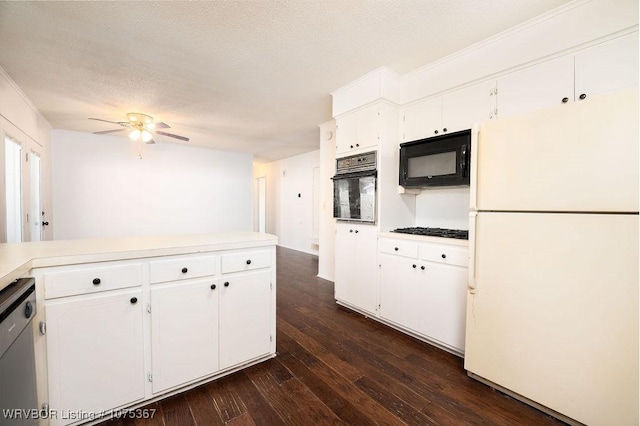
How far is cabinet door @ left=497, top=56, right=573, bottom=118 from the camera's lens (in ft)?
6.17

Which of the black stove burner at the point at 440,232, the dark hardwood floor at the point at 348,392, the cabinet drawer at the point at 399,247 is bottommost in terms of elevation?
the dark hardwood floor at the point at 348,392

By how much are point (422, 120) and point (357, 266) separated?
1720 mm

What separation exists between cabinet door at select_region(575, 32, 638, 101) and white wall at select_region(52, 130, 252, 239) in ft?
20.9

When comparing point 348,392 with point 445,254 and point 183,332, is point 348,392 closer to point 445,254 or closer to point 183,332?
point 183,332

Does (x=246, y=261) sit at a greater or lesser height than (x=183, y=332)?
greater

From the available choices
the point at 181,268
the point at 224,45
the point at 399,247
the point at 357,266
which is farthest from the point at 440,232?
the point at 224,45

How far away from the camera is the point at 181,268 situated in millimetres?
1613

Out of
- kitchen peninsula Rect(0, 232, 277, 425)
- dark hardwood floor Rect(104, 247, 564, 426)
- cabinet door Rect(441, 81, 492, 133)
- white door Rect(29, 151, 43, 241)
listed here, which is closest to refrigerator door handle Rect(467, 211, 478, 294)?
dark hardwood floor Rect(104, 247, 564, 426)

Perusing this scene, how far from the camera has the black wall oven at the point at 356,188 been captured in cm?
278

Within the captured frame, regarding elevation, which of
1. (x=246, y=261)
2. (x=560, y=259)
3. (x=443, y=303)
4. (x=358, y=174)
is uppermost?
(x=358, y=174)

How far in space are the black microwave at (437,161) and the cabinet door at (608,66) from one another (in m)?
0.75

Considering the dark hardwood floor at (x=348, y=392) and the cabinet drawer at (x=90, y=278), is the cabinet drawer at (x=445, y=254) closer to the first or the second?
the dark hardwood floor at (x=348, y=392)

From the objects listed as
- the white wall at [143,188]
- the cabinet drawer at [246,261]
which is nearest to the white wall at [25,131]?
the white wall at [143,188]

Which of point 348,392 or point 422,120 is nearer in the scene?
point 348,392
